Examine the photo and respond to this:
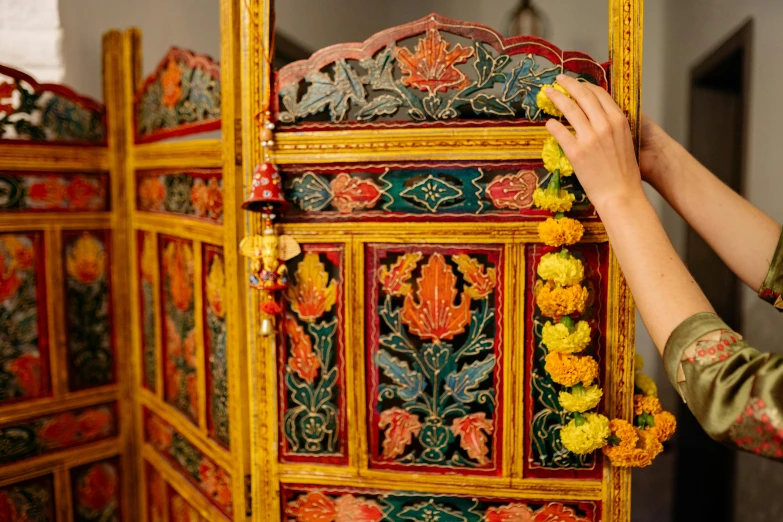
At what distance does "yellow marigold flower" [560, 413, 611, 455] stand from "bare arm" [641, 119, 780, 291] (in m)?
0.41

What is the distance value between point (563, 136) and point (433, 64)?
317mm

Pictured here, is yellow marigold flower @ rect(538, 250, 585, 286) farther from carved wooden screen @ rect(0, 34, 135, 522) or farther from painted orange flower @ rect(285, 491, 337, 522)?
carved wooden screen @ rect(0, 34, 135, 522)

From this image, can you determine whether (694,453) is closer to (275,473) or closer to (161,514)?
(275,473)

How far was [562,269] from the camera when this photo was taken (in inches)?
42.8

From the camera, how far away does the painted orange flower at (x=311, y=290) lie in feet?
4.11

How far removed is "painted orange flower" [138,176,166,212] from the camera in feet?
5.29

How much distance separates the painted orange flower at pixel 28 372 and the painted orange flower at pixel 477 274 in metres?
1.29

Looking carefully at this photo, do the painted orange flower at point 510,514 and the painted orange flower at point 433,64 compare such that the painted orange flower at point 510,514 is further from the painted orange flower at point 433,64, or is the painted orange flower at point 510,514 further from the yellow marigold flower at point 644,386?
the painted orange flower at point 433,64

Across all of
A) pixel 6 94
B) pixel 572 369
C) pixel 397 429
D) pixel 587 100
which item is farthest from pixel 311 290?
pixel 6 94

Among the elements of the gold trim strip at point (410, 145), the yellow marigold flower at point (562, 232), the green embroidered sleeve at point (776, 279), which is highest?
the gold trim strip at point (410, 145)

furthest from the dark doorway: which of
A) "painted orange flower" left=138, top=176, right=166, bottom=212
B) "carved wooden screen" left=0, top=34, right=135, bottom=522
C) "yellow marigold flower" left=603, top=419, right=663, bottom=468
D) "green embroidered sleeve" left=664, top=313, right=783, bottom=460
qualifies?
"carved wooden screen" left=0, top=34, right=135, bottom=522

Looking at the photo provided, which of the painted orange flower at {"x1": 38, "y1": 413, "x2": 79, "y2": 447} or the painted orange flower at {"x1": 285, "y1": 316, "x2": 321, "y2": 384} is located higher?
the painted orange flower at {"x1": 285, "y1": 316, "x2": 321, "y2": 384}

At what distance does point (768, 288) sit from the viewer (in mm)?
1060

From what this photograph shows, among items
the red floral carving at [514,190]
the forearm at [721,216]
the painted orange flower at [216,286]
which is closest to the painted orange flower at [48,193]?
the painted orange flower at [216,286]
